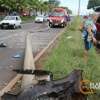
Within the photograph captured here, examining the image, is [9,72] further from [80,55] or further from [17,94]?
[17,94]

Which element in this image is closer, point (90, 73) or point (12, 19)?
point (90, 73)

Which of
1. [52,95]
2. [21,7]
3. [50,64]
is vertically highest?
[52,95]

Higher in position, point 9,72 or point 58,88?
point 58,88

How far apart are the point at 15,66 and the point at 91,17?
3.50 m

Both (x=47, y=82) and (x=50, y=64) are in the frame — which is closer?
(x=47, y=82)

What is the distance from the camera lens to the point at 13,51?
21453 mm

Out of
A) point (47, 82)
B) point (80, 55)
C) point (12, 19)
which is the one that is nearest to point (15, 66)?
point (80, 55)

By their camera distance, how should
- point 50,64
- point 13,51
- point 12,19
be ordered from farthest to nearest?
point 12,19 → point 13,51 → point 50,64

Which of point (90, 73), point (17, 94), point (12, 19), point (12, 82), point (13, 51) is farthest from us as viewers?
point (12, 19)

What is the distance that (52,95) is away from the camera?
6.73 m

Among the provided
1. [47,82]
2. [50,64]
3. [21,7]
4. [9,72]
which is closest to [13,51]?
[9,72]

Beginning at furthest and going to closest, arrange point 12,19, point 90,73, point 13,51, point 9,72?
point 12,19
point 13,51
point 9,72
point 90,73

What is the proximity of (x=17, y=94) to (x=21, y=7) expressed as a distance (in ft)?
292

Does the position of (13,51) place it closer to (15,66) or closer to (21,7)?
(15,66)
